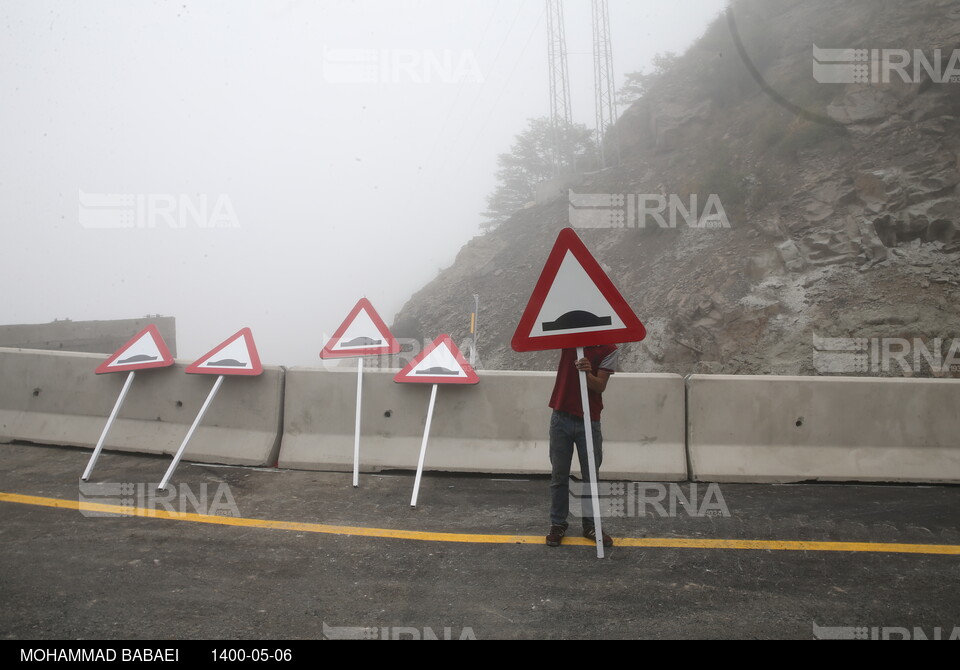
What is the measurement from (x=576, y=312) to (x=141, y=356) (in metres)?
5.12

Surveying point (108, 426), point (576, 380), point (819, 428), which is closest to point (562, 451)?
point (576, 380)

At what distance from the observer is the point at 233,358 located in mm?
7469

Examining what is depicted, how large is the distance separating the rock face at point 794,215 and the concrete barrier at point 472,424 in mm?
10283

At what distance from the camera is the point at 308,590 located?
4.27 m

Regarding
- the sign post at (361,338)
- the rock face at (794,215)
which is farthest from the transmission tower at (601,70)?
the sign post at (361,338)

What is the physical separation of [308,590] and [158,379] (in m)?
4.46

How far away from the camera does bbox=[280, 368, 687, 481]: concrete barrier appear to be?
690cm

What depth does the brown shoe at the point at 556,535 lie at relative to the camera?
16.6 ft

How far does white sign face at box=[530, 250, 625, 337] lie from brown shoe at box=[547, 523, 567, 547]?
1396 mm

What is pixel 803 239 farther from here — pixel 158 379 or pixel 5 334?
pixel 5 334

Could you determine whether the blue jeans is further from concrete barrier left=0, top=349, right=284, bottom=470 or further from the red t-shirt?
concrete barrier left=0, top=349, right=284, bottom=470

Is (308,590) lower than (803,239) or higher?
lower

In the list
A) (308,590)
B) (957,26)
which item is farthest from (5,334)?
(957,26)
